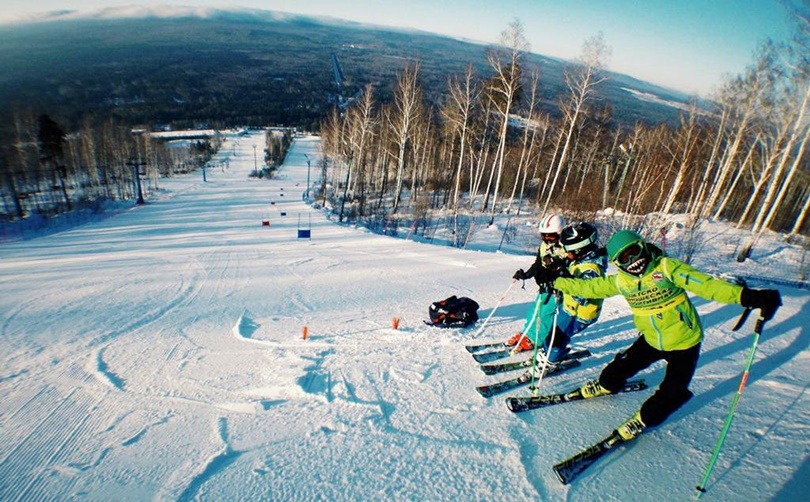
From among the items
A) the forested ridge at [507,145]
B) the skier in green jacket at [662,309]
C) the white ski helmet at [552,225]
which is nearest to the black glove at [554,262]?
the white ski helmet at [552,225]

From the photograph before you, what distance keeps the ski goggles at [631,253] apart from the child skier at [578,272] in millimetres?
840

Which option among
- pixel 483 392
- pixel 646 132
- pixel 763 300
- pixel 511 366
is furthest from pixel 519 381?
pixel 646 132

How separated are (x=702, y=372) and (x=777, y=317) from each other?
2606mm

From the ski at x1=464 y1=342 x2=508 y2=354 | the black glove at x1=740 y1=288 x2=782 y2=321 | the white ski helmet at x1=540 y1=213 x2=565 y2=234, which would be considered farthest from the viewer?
the ski at x1=464 y1=342 x2=508 y2=354

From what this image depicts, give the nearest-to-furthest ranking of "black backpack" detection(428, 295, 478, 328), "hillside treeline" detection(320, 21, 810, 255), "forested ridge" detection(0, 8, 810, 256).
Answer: "black backpack" detection(428, 295, 478, 328)
"hillside treeline" detection(320, 21, 810, 255)
"forested ridge" detection(0, 8, 810, 256)

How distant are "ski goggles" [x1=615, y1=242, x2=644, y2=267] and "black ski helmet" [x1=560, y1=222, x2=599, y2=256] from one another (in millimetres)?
974

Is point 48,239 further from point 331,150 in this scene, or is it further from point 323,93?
point 323,93

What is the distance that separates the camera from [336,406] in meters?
3.14

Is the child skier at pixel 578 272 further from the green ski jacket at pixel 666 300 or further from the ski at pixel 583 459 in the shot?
the ski at pixel 583 459

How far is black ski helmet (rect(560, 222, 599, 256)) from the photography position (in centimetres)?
343

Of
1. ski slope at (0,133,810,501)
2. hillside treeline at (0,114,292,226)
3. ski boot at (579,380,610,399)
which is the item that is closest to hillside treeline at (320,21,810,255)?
ski slope at (0,133,810,501)

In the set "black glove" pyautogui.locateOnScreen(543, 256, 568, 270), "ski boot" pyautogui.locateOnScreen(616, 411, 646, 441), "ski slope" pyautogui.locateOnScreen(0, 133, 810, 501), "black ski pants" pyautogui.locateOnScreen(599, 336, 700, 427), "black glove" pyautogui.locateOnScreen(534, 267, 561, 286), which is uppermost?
"black glove" pyautogui.locateOnScreen(534, 267, 561, 286)

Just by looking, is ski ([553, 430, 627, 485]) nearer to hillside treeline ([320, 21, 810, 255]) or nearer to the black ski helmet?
the black ski helmet

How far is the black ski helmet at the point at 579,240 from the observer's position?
11.3 ft
